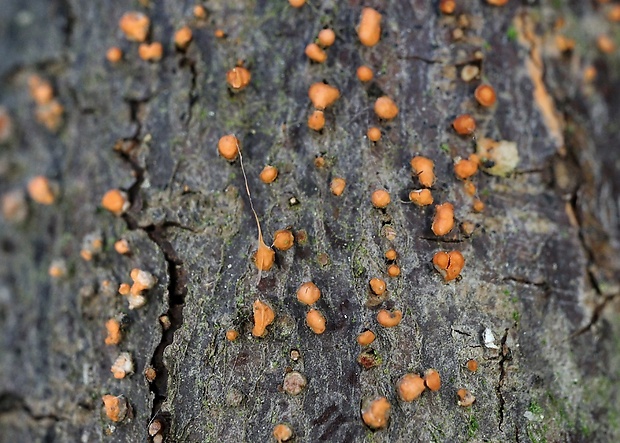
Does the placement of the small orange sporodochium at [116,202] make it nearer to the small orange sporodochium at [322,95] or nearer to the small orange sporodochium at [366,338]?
the small orange sporodochium at [322,95]

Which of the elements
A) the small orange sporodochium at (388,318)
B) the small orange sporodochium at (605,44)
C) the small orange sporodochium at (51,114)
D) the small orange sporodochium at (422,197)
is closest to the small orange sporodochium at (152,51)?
the small orange sporodochium at (51,114)

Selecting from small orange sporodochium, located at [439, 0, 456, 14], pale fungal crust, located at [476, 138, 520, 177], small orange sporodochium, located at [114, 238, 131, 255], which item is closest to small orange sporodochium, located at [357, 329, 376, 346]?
pale fungal crust, located at [476, 138, 520, 177]

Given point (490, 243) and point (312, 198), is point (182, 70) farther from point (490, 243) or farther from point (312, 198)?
point (490, 243)

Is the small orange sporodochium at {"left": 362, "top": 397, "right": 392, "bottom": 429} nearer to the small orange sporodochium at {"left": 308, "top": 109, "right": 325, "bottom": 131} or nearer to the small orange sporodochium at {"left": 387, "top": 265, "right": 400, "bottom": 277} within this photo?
the small orange sporodochium at {"left": 387, "top": 265, "right": 400, "bottom": 277}

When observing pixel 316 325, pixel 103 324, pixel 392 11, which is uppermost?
pixel 392 11

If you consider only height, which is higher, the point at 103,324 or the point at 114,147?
the point at 114,147

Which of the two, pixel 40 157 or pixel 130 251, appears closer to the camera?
pixel 130 251

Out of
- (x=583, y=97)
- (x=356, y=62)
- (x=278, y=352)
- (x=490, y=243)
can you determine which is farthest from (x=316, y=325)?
(x=583, y=97)
